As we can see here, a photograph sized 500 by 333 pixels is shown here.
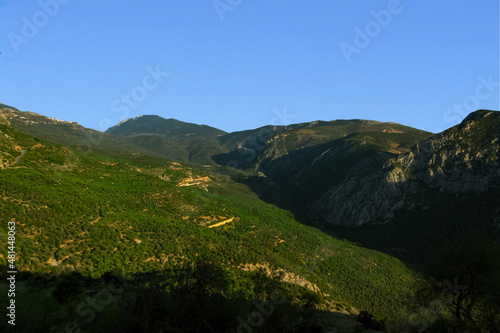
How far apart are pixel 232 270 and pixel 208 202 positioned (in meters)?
41.4

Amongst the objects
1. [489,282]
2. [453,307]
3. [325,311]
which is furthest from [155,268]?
[489,282]

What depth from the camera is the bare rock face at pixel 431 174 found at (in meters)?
104

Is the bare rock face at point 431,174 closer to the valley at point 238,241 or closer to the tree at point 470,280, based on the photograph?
the valley at point 238,241

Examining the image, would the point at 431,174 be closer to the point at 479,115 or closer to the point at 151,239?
the point at 479,115

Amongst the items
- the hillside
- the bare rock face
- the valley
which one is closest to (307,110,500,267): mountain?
the bare rock face

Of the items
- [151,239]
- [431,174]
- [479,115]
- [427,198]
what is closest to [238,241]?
Result: [151,239]

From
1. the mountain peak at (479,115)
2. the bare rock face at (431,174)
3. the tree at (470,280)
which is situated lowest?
the tree at (470,280)

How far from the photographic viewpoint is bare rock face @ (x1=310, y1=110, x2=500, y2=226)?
10369cm

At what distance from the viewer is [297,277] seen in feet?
188

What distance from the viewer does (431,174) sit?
4439 inches

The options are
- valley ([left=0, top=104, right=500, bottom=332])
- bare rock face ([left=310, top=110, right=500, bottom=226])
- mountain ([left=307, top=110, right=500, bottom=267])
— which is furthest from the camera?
bare rock face ([left=310, top=110, right=500, bottom=226])

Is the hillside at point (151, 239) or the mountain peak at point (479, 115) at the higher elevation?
→ the mountain peak at point (479, 115)

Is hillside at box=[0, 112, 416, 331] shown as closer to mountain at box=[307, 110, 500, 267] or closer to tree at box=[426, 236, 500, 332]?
tree at box=[426, 236, 500, 332]

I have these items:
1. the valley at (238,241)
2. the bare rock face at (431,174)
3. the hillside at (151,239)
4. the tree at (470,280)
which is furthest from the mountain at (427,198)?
the tree at (470,280)
